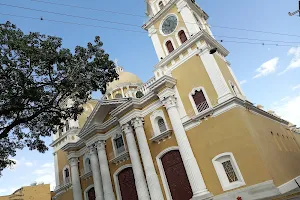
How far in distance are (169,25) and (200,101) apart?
Result: 25.0ft

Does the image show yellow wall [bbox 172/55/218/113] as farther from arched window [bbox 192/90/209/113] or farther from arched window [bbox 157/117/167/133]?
arched window [bbox 157/117/167/133]

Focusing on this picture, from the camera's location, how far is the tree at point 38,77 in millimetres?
10312

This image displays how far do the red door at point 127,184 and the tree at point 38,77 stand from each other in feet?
25.6

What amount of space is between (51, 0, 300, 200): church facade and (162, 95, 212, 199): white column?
0.06 m

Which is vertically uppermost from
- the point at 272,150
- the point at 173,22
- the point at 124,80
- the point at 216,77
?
the point at 124,80

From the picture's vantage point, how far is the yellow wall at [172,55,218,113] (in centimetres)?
1543

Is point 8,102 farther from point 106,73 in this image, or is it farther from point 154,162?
point 154,162

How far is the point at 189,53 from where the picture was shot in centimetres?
1702

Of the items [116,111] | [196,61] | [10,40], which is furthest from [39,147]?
[196,61]

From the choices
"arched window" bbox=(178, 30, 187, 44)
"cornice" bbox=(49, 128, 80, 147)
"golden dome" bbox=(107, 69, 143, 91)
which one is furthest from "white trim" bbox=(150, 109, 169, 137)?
"golden dome" bbox=(107, 69, 143, 91)

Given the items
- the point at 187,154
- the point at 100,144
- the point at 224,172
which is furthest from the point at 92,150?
the point at 224,172

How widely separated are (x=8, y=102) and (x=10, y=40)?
266 centimetres

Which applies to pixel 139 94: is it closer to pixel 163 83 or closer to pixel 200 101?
pixel 163 83

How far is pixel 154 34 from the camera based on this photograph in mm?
20422
